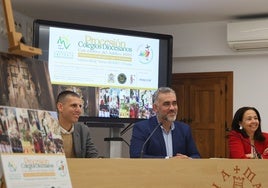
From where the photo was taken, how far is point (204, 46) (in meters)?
5.45

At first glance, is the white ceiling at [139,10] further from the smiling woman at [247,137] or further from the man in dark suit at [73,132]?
the man in dark suit at [73,132]

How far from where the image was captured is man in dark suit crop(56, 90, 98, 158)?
3.16 metres

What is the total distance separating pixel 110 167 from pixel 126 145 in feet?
11.8

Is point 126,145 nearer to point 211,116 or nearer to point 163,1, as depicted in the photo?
point 211,116

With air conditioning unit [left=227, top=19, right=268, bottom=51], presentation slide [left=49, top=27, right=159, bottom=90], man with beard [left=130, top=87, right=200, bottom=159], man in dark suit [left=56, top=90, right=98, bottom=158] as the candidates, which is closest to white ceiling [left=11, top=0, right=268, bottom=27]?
air conditioning unit [left=227, top=19, right=268, bottom=51]

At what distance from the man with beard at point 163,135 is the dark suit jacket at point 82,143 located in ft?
1.25

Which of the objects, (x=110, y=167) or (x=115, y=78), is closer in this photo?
(x=110, y=167)

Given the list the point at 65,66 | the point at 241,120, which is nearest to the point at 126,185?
the point at 241,120

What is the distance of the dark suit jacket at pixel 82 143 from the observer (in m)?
3.17

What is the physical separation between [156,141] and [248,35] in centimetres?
250

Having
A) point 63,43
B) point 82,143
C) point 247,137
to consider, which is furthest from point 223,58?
point 82,143

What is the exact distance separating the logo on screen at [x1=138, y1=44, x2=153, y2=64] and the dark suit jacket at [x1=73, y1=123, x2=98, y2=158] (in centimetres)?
199

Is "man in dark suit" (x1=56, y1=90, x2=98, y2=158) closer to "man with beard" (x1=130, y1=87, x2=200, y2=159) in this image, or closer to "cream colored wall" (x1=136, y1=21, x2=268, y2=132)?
"man with beard" (x1=130, y1=87, x2=200, y2=159)

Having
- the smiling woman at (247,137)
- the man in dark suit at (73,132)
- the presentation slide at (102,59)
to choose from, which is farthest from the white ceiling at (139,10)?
the man in dark suit at (73,132)
